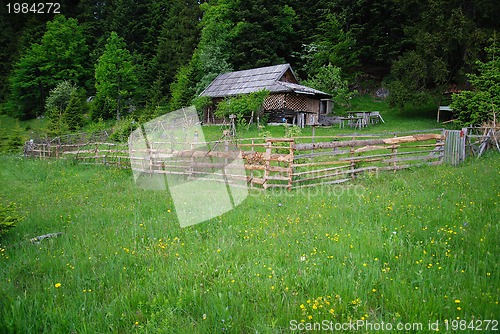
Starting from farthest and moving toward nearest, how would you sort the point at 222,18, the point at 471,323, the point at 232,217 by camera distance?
the point at 222,18, the point at 232,217, the point at 471,323

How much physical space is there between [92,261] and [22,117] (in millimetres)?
52681

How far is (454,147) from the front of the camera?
1314 centimetres

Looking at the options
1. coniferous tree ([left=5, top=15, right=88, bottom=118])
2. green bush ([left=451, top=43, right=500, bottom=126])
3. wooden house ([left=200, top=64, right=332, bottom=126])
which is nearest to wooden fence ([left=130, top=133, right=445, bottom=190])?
green bush ([left=451, top=43, right=500, bottom=126])

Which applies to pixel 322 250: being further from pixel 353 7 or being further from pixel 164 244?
pixel 353 7

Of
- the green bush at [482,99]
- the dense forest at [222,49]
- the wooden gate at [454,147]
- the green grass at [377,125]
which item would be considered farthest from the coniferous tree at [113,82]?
the wooden gate at [454,147]

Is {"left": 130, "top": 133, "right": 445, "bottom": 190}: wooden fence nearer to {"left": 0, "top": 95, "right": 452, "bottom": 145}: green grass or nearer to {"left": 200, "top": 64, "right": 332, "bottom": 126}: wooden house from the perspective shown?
{"left": 0, "top": 95, "right": 452, "bottom": 145}: green grass

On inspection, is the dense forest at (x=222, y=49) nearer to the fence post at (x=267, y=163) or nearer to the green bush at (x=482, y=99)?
the green bush at (x=482, y=99)

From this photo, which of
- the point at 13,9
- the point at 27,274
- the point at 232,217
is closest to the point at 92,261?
the point at 27,274

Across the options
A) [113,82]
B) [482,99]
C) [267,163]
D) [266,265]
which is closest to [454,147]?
[267,163]

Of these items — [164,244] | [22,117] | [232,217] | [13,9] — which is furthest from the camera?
[13,9]

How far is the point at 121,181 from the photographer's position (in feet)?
44.9

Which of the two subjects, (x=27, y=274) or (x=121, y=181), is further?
(x=121, y=181)

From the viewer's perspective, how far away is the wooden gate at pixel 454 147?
1304cm

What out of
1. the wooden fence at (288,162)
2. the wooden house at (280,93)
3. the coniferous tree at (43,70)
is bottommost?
the wooden fence at (288,162)
